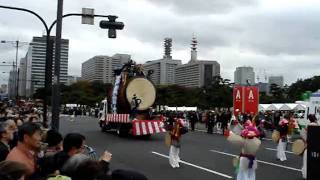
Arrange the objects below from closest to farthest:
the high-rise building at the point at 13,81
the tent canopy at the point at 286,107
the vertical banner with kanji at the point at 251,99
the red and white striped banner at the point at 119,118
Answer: the red and white striped banner at the point at 119,118 < the vertical banner with kanji at the point at 251,99 < the tent canopy at the point at 286,107 < the high-rise building at the point at 13,81

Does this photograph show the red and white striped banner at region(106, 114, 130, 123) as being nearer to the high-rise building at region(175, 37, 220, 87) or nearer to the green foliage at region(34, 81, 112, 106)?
the green foliage at region(34, 81, 112, 106)

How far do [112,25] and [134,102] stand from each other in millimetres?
10512

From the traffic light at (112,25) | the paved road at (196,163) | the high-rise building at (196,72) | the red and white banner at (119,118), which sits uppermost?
the high-rise building at (196,72)

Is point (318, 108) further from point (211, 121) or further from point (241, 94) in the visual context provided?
point (211, 121)

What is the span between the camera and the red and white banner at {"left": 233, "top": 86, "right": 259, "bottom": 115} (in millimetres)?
30686

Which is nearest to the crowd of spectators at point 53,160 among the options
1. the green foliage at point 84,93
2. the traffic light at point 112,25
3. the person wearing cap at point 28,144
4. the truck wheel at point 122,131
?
the person wearing cap at point 28,144

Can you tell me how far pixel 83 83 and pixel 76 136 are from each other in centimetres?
13054

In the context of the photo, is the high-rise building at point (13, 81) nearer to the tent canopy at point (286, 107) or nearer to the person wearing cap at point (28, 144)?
the tent canopy at point (286, 107)

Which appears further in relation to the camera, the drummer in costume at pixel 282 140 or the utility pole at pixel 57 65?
the drummer in costume at pixel 282 140

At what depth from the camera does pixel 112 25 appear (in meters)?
18.2

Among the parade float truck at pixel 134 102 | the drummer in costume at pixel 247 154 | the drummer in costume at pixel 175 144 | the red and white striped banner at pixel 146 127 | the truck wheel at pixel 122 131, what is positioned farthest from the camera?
the truck wheel at pixel 122 131

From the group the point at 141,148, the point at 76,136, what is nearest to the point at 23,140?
the point at 76,136

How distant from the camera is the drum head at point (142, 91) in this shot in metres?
28.4

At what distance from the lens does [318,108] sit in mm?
28938
